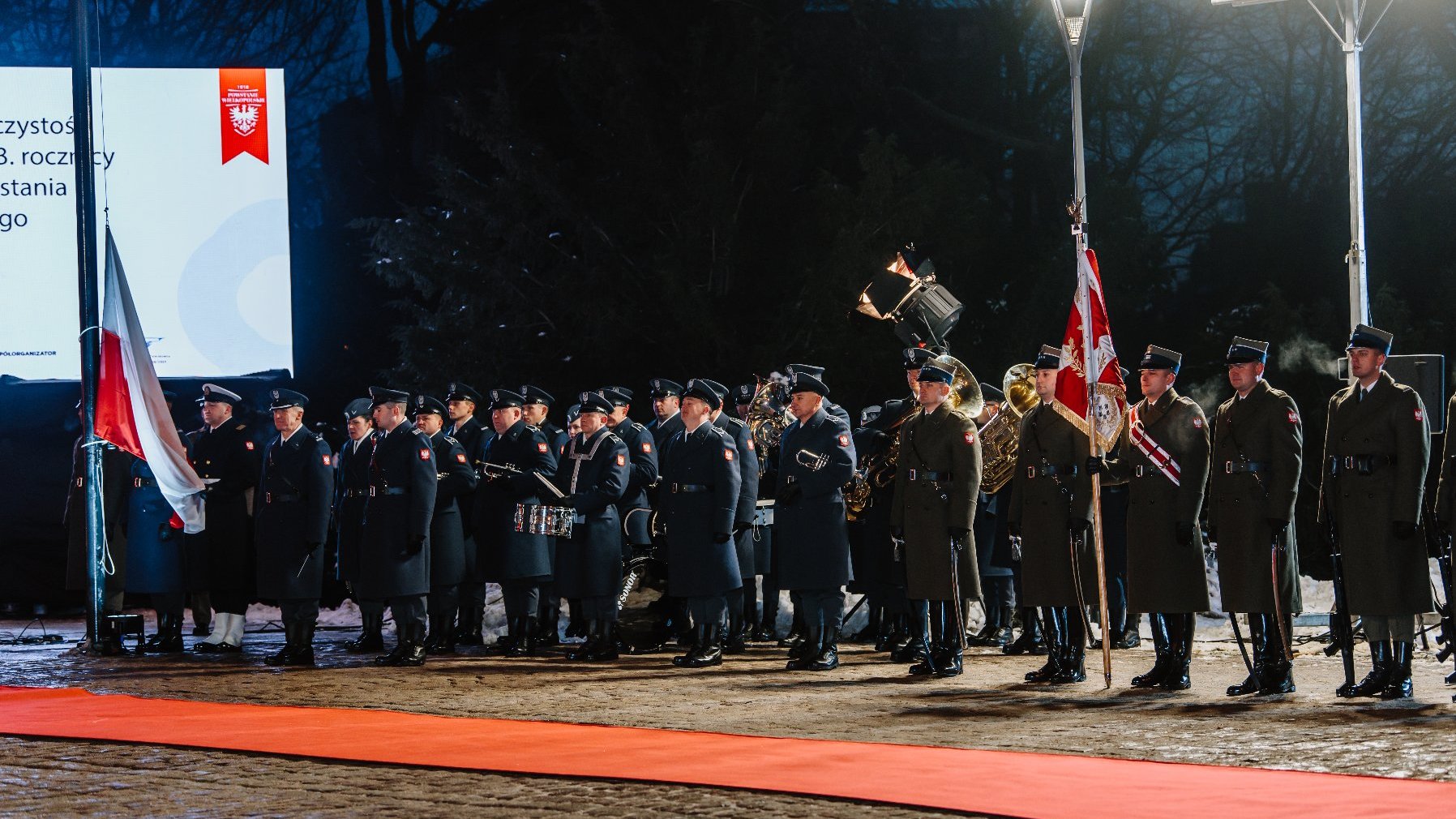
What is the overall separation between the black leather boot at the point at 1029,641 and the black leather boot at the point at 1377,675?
297 cm

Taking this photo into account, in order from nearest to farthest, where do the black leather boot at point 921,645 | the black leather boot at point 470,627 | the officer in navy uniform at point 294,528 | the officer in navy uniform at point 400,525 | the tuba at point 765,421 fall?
the black leather boot at point 921,645, the officer in navy uniform at point 400,525, the officer in navy uniform at point 294,528, the black leather boot at point 470,627, the tuba at point 765,421

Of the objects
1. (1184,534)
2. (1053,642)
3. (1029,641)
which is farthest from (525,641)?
(1184,534)

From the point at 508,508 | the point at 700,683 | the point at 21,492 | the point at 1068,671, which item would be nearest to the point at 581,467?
the point at 508,508

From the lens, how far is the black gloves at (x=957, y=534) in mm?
9617

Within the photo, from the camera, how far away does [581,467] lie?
11312 mm

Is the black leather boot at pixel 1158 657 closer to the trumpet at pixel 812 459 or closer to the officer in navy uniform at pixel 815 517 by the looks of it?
the officer in navy uniform at pixel 815 517

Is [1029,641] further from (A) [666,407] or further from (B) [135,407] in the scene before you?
(B) [135,407]

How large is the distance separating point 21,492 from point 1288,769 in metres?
14.9

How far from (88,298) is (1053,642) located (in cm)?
813

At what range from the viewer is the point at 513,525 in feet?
38.5

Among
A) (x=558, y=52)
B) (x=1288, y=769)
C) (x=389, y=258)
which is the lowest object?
(x=1288, y=769)

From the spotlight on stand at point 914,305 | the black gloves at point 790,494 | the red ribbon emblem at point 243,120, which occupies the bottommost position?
the black gloves at point 790,494

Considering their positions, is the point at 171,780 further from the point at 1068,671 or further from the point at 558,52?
the point at 558,52

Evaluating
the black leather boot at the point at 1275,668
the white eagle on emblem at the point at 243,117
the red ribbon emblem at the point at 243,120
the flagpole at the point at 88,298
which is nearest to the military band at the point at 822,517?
the black leather boot at the point at 1275,668
